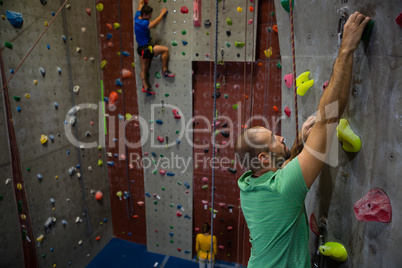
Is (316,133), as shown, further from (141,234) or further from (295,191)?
(141,234)

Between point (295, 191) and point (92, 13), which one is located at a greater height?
point (92, 13)

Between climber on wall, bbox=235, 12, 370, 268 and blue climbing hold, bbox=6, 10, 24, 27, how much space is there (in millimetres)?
2659

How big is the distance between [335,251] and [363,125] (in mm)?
649

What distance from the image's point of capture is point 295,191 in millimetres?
1304

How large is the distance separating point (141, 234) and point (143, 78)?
245 cm

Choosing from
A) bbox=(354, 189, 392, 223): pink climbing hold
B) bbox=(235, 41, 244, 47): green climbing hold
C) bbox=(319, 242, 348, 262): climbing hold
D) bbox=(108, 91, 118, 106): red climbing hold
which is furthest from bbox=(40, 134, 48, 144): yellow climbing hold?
bbox=(354, 189, 392, 223): pink climbing hold

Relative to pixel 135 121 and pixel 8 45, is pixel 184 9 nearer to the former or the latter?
pixel 135 121

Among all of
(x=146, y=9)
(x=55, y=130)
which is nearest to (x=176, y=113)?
(x=146, y=9)

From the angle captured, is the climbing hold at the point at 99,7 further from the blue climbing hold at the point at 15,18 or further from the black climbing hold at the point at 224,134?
the black climbing hold at the point at 224,134

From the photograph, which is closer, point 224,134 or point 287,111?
point 287,111

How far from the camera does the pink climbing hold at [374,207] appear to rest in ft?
3.77

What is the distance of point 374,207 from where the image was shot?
1202 millimetres

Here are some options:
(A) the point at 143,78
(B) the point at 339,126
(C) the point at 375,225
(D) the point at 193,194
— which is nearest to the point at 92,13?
(A) the point at 143,78

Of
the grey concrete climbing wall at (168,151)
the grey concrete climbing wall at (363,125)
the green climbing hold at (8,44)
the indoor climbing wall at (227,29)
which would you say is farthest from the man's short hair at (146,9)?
the grey concrete climbing wall at (363,125)
